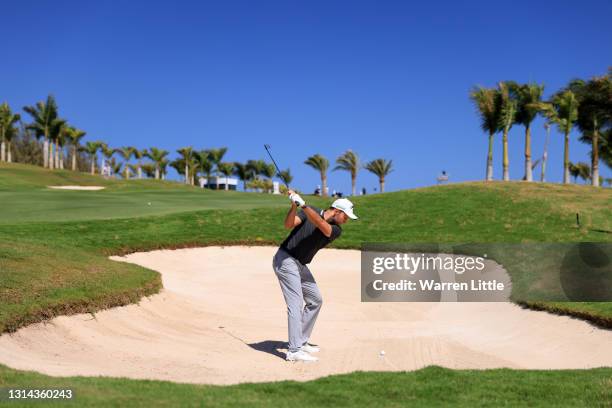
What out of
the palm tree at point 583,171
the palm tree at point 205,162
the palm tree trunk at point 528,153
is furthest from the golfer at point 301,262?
the palm tree at point 583,171

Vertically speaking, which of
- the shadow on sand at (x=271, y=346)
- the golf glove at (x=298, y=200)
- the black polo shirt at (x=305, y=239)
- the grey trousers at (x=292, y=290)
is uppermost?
the golf glove at (x=298, y=200)

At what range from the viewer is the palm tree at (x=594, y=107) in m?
50.3

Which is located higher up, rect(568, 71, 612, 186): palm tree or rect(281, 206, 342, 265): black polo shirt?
rect(568, 71, 612, 186): palm tree

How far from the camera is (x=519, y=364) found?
34.0ft

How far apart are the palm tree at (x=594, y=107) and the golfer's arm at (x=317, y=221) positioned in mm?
46846

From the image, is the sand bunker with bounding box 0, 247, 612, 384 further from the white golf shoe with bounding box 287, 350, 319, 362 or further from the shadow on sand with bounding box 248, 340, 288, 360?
the white golf shoe with bounding box 287, 350, 319, 362

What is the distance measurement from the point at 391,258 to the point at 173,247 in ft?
28.3

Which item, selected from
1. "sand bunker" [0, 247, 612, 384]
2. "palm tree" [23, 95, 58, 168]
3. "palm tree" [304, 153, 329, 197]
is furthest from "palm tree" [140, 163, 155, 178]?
"sand bunker" [0, 247, 612, 384]

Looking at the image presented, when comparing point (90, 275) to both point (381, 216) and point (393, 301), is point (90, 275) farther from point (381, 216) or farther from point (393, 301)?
point (381, 216)

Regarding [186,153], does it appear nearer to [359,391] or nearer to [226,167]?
[226,167]

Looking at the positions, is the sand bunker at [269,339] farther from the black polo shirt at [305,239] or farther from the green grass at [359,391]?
the black polo shirt at [305,239]

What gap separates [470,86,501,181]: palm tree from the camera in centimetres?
5609

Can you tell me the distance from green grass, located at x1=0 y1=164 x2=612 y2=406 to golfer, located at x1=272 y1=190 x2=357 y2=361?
185cm

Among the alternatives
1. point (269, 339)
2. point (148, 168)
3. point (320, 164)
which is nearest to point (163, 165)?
point (148, 168)
